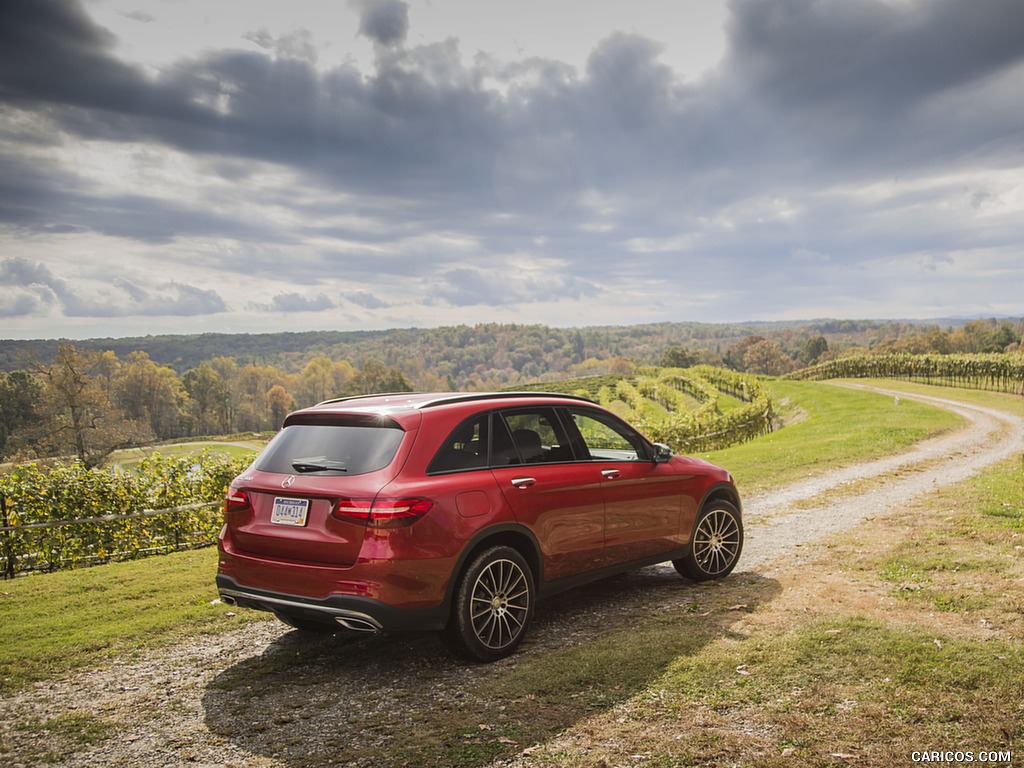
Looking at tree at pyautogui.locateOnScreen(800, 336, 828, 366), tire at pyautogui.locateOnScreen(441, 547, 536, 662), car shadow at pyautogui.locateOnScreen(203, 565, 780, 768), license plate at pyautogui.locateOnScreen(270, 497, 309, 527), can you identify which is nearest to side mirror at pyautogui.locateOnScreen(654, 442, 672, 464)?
car shadow at pyautogui.locateOnScreen(203, 565, 780, 768)

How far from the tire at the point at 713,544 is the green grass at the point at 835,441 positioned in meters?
7.47

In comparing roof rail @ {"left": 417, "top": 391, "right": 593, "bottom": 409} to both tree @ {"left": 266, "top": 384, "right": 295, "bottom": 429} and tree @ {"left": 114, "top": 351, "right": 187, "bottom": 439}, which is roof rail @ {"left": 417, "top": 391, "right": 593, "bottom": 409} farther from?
tree @ {"left": 266, "top": 384, "right": 295, "bottom": 429}

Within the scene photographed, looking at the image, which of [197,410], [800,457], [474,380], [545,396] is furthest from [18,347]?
[474,380]

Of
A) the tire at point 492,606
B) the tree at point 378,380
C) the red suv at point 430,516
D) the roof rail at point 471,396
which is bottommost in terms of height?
the tree at point 378,380

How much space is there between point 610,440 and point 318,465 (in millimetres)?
2947

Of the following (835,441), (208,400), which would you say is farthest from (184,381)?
(835,441)

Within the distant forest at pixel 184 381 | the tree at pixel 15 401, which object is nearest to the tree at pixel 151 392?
the distant forest at pixel 184 381

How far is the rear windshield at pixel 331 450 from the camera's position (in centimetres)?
543

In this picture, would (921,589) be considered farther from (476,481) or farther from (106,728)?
(106,728)

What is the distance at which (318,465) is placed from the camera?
219 inches

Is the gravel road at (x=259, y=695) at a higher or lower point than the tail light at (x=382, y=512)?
lower

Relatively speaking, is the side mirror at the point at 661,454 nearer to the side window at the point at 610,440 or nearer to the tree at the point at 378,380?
the side window at the point at 610,440

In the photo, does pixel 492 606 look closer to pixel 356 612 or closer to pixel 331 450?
pixel 356 612

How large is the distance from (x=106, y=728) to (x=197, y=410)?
11792 cm
